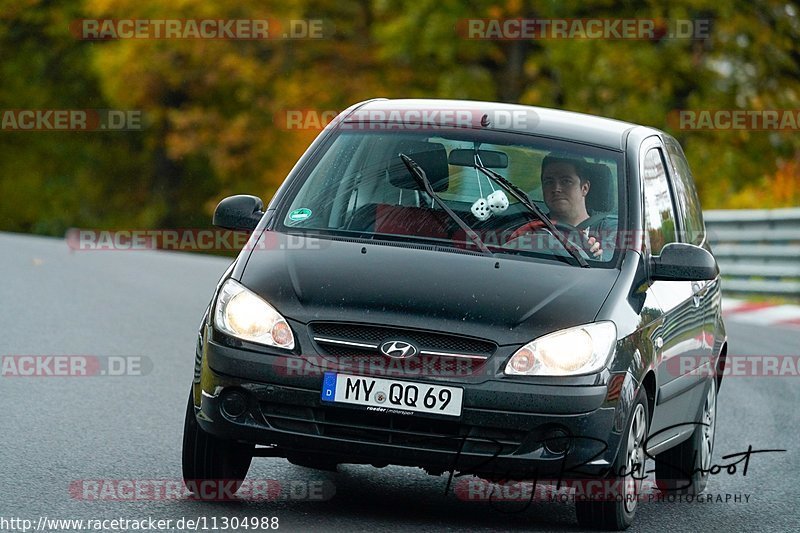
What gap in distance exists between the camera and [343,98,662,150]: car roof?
787cm

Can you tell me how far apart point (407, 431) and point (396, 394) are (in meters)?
0.16

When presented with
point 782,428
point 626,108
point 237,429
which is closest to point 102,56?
point 626,108

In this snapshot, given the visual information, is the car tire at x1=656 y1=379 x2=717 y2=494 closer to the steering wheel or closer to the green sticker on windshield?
the steering wheel

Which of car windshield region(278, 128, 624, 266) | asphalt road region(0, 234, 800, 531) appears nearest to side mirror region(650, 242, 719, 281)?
car windshield region(278, 128, 624, 266)

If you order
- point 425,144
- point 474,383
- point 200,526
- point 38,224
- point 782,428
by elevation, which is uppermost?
point 425,144

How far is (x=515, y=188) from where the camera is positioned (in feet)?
24.8

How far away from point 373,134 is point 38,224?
44.4 metres

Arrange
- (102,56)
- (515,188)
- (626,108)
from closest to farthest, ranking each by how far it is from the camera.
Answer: (515,188), (626,108), (102,56)

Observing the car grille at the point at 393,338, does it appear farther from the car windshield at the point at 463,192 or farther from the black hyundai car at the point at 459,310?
the car windshield at the point at 463,192

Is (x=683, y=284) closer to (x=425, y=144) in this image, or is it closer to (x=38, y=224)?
(x=425, y=144)

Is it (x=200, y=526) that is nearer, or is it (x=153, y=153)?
(x=200, y=526)
